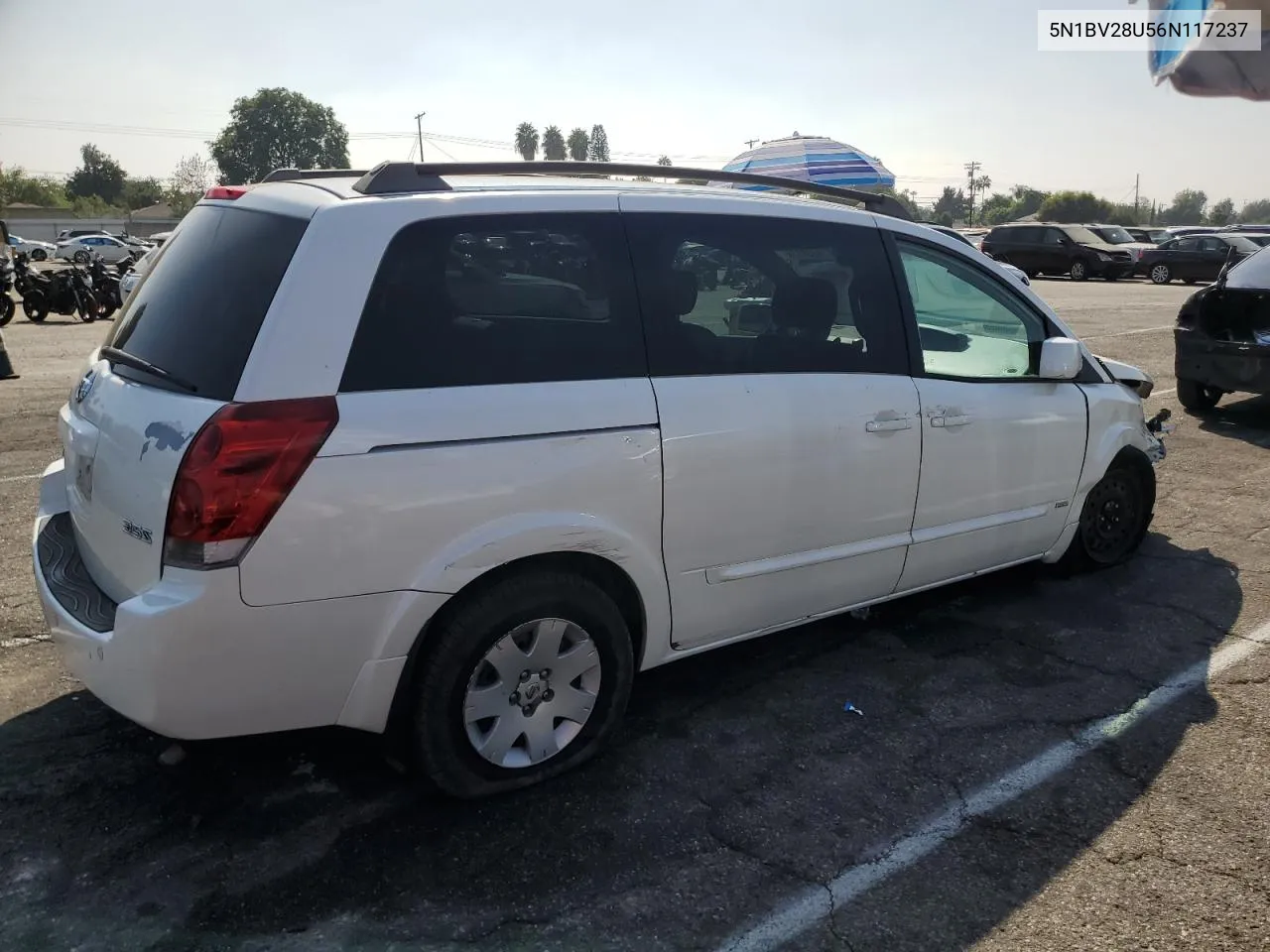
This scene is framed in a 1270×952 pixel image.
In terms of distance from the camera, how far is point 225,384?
100 inches

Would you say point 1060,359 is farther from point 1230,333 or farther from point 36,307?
point 36,307

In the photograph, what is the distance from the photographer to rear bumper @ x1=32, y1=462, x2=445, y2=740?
2477 millimetres

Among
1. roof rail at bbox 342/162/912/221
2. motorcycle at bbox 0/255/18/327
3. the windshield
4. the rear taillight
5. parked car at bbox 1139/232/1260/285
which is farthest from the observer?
the windshield

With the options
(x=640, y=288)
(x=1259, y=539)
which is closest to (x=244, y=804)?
(x=640, y=288)

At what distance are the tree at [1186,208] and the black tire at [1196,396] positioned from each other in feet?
361

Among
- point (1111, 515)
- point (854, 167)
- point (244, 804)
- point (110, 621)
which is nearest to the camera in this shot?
point (110, 621)

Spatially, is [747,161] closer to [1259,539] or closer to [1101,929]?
[1259,539]

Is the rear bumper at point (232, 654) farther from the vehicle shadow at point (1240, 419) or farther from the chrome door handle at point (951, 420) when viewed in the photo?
the vehicle shadow at point (1240, 419)

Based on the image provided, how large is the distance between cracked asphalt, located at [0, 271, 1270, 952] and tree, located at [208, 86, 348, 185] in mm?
118640

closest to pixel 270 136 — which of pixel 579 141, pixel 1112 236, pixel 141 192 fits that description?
pixel 141 192

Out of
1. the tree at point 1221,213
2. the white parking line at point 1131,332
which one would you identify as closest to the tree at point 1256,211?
the tree at point 1221,213

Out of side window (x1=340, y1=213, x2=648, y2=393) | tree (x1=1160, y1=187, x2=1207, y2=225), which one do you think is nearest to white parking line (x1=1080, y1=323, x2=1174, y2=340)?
side window (x1=340, y1=213, x2=648, y2=393)

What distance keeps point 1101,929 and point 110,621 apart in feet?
9.12

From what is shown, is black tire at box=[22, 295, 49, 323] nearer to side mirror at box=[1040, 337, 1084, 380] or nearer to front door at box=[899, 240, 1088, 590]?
front door at box=[899, 240, 1088, 590]
